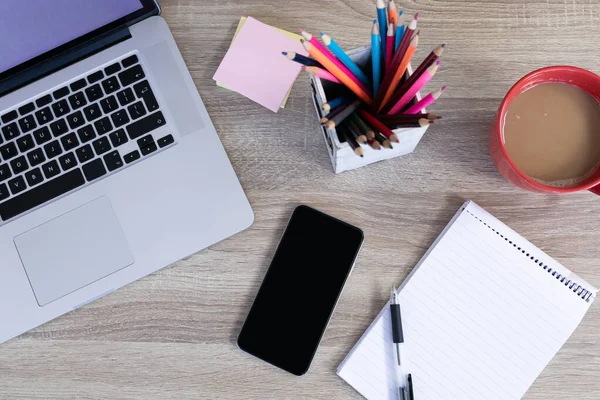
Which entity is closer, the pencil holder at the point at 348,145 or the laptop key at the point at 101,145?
the pencil holder at the point at 348,145

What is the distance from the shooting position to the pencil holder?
0.50 meters

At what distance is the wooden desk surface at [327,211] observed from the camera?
0.61 meters

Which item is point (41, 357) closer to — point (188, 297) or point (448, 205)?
point (188, 297)

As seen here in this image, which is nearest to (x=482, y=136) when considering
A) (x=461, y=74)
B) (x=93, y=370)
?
(x=461, y=74)

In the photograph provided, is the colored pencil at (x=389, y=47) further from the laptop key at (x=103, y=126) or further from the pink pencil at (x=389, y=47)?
the laptop key at (x=103, y=126)

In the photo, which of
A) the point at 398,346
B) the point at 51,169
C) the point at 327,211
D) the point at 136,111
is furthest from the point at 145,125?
the point at 398,346

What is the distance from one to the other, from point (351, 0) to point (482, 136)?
0.24 metres

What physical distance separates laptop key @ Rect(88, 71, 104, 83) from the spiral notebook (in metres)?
0.46

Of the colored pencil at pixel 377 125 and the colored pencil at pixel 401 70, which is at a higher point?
the colored pencil at pixel 401 70

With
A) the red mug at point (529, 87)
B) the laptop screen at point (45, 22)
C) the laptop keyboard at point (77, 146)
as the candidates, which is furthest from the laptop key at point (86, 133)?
the red mug at point (529, 87)

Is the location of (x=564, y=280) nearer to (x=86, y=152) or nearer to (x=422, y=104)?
(x=422, y=104)

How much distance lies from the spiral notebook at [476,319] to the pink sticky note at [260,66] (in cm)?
28

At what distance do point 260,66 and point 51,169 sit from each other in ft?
0.96

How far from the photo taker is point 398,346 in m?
0.58
